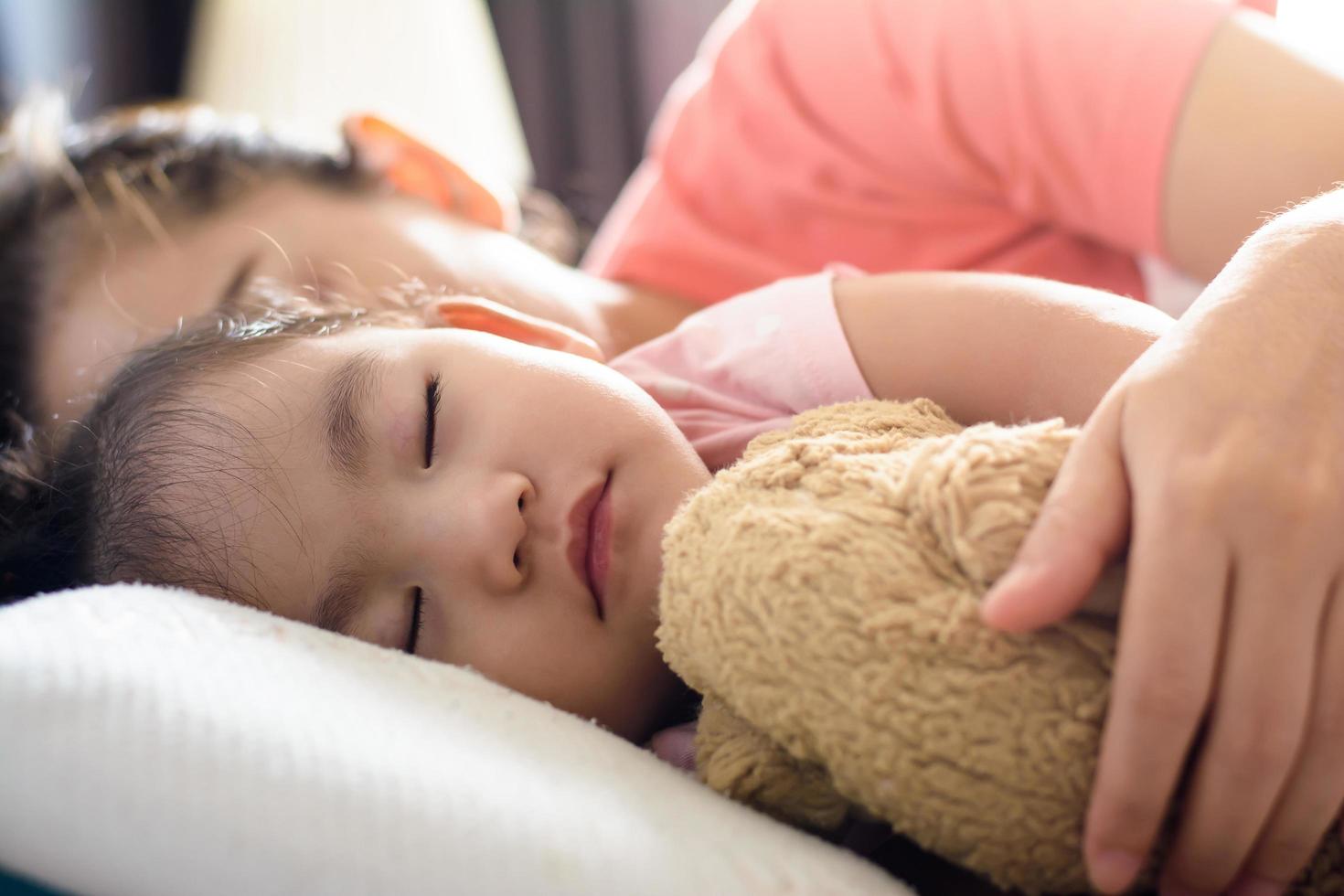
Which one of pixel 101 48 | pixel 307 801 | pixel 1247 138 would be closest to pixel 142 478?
pixel 307 801

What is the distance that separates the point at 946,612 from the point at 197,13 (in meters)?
2.73

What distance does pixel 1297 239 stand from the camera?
61cm

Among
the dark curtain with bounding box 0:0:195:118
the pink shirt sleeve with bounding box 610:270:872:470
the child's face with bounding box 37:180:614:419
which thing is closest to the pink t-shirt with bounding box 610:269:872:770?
A: the pink shirt sleeve with bounding box 610:270:872:470

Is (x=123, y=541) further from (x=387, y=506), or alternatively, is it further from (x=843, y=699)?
(x=843, y=699)

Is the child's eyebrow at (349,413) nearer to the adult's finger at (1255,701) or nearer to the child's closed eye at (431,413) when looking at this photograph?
the child's closed eye at (431,413)

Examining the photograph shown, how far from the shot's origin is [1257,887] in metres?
0.47

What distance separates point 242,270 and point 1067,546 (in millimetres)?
1014

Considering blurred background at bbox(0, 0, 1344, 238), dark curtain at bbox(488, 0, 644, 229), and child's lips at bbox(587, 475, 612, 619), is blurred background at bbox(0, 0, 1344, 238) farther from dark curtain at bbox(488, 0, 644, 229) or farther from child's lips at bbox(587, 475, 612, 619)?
child's lips at bbox(587, 475, 612, 619)

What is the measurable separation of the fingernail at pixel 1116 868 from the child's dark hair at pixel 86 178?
1.18 metres

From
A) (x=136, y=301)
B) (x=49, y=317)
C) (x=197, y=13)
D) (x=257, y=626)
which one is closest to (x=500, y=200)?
(x=136, y=301)

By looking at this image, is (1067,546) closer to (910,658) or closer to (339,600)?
(910,658)

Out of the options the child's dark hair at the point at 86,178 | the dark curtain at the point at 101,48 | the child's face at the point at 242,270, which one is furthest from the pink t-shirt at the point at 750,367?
the dark curtain at the point at 101,48

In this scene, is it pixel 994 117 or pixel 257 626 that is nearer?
pixel 257 626

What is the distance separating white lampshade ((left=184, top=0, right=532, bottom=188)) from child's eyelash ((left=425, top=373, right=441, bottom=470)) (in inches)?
67.5
